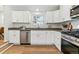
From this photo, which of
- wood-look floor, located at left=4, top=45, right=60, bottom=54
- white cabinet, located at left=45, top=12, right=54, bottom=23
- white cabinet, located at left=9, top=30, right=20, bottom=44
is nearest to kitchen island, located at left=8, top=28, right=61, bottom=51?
white cabinet, located at left=9, top=30, right=20, bottom=44

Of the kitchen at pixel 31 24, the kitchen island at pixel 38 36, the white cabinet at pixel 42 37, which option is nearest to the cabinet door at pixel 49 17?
the kitchen at pixel 31 24

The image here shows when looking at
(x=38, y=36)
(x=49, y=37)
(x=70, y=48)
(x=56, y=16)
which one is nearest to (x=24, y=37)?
(x=38, y=36)

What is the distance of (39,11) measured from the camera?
5.47m

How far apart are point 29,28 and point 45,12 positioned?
3.02 feet

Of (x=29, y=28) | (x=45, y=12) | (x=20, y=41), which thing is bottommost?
(x=20, y=41)

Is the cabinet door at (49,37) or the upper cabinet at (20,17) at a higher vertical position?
the upper cabinet at (20,17)

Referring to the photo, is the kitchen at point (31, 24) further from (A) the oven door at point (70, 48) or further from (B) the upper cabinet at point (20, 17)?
(A) the oven door at point (70, 48)

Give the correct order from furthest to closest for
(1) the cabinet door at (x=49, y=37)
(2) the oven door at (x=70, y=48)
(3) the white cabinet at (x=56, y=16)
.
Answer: (3) the white cabinet at (x=56, y=16)
(1) the cabinet door at (x=49, y=37)
(2) the oven door at (x=70, y=48)

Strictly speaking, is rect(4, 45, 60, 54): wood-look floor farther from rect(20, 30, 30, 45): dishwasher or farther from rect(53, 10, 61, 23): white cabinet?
rect(53, 10, 61, 23): white cabinet

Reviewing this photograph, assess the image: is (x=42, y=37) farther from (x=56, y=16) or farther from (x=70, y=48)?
(x=70, y=48)

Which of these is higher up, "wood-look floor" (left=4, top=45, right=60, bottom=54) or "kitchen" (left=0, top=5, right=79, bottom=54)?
"kitchen" (left=0, top=5, right=79, bottom=54)
